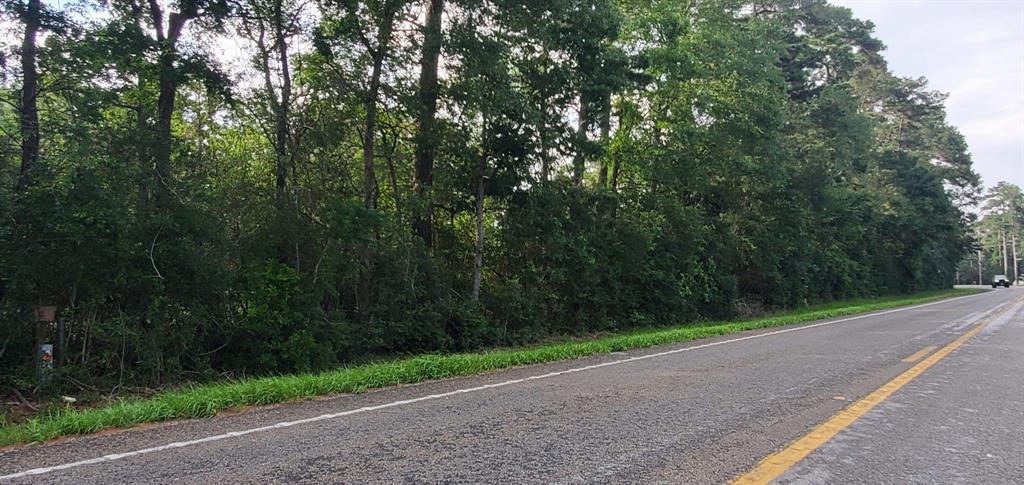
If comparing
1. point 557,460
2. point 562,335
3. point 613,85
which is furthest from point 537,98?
point 557,460

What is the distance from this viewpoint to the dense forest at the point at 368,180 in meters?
7.98

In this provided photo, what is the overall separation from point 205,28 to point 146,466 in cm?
791

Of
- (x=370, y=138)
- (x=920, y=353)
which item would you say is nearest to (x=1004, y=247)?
(x=920, y=353)

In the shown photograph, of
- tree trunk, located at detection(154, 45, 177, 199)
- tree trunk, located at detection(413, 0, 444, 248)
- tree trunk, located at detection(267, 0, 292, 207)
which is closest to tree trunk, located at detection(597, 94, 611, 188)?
tree trunk, located at detection(413, 0, 444, 248)

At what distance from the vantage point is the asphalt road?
13.0ft

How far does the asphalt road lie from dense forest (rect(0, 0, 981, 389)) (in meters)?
3.58

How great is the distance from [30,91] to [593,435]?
835 centimetres

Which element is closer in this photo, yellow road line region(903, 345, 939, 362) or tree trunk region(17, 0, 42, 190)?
tree trunk region(17, 0, 42, 190)

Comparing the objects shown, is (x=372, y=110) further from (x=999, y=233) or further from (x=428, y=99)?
(x=999, y=233)

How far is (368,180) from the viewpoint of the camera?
11727mm

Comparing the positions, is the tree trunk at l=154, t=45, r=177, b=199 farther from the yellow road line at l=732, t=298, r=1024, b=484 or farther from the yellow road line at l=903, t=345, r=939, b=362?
the yellow road line at l=903, t=345, r=939, b=362

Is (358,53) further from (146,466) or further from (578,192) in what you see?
(146,466)

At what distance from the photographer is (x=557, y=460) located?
4191mm

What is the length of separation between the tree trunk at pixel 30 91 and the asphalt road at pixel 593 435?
477cm
